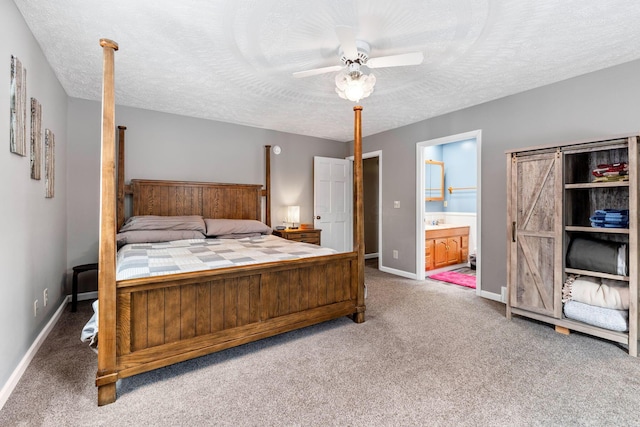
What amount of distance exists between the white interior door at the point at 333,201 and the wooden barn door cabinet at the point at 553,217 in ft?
10.0

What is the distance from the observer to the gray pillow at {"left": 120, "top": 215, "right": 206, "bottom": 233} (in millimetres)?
3553

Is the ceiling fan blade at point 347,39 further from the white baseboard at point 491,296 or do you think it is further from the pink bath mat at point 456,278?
the pink bath mat at point 456,278

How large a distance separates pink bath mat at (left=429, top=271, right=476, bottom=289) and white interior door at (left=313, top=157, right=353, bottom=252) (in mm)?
1660

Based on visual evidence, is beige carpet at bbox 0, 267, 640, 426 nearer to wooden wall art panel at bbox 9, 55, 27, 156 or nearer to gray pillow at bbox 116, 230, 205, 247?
gray pillow at bbox 116, 230, 205, 247

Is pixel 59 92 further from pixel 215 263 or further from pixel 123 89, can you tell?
pixel 215 263

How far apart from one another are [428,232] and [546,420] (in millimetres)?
3564

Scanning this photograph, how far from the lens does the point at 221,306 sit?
225cm

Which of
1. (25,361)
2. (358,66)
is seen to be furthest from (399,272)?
(25,361)

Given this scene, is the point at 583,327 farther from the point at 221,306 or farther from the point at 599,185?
the point at 221,306


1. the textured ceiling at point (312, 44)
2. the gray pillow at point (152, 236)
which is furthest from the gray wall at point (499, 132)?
the gray pillow at point (152, 236)

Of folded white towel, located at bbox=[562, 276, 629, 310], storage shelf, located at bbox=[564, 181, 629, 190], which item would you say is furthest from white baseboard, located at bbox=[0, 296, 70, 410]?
storage shelf, located at bbox=[564, 181, 629, 190]

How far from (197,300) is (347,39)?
2.03m

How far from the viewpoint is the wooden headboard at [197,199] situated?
3963 millimetres

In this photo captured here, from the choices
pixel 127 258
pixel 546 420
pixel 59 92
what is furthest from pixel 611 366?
pixel 59 92
